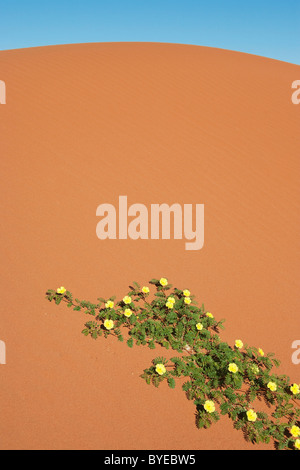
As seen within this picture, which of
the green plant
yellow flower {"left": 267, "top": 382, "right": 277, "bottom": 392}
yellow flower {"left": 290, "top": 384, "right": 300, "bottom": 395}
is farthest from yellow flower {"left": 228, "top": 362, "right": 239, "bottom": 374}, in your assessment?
yellow flower {"left": 290, "top": 384, "right": 300, "bottom": 395}

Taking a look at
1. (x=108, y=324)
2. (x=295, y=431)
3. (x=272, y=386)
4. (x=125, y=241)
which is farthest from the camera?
(x=125, y=241)

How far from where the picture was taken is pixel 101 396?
7.54 feet

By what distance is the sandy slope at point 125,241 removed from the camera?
2234mm

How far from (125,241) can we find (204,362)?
6.19 feet

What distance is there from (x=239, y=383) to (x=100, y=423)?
1131 mm

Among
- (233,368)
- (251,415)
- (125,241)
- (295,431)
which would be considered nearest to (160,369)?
(233,368)

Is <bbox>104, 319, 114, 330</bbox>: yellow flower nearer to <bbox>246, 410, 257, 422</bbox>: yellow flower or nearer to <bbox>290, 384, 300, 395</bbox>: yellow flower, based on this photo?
<bbox>246, 410, 257, 422</bbox>: yellow flower

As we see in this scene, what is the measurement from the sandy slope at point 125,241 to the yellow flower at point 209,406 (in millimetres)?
150

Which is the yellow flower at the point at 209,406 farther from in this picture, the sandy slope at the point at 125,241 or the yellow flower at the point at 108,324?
the yellow flower at the point at 108,324

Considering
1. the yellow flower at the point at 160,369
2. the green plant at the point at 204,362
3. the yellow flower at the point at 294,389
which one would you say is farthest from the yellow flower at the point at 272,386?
the yellow flower at the point at 160,369

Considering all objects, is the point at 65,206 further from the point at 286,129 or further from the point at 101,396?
the point at 286,129

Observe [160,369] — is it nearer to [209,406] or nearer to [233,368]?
[209,406]

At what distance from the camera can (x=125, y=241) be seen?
12.9 ft
